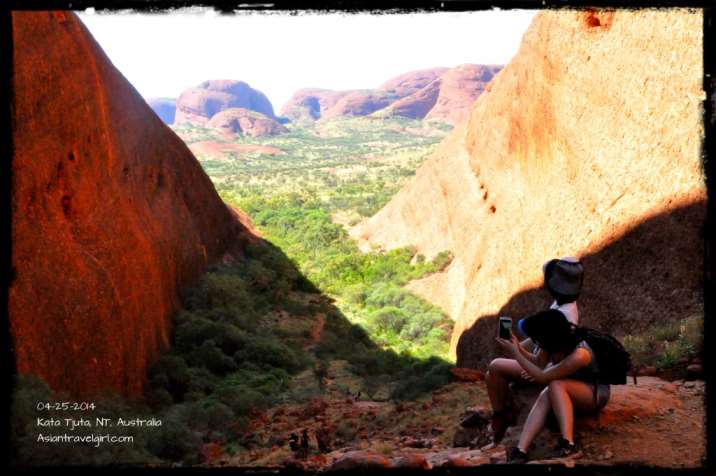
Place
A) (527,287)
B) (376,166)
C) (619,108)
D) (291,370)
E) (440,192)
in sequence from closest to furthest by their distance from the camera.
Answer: (619,108) → (527,287) → (291,370) → (440,192) → (376,166)

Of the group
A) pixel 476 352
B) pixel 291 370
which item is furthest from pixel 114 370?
pixel 476 352

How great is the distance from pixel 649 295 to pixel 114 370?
8558 millimetres

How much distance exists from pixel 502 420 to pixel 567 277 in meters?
1.69

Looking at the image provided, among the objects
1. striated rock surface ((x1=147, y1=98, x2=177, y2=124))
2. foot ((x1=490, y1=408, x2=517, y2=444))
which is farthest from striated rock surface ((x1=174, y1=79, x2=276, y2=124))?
foot ((x1=490, y1=408, x2=517, y2=444))

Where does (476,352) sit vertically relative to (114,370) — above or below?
below

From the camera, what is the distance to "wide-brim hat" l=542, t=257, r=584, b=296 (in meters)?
4.75

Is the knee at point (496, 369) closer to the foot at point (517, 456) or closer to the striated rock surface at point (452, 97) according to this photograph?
the foot at point (517, 456)

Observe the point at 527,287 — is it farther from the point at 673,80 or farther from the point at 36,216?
the point at 36,216

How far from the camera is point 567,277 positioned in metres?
4.75

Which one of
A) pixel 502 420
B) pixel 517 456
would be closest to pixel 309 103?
pixel 502 420

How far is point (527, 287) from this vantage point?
12.4 meters

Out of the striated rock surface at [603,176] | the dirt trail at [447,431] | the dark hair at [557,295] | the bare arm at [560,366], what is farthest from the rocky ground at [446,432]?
the striated rock surface at [603,176]

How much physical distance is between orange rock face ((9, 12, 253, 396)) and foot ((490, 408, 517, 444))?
5.45 metres

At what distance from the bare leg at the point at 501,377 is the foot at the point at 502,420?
0.07m
